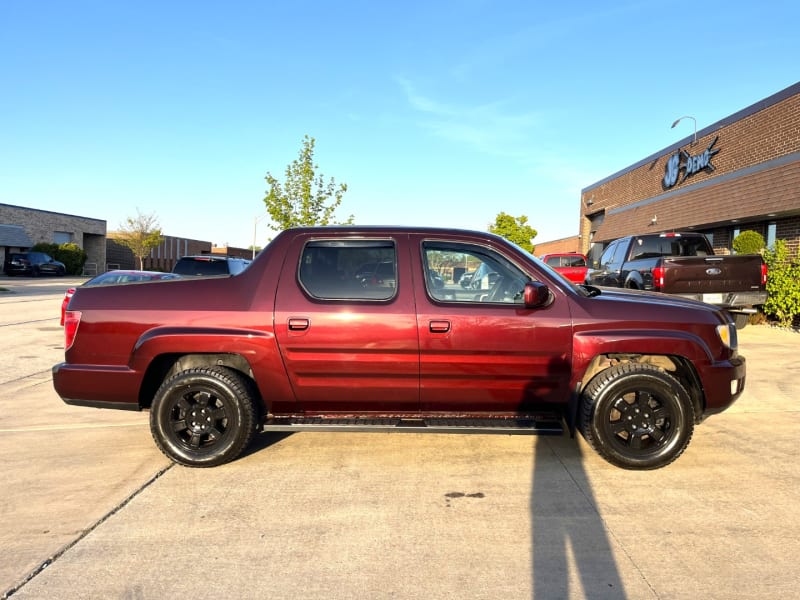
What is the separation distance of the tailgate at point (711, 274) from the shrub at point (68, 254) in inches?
1807

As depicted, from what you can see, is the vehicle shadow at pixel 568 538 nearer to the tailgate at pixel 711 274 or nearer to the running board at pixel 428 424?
the running board at pixel 428 424

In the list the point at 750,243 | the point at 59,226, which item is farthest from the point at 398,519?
the point at 59,226

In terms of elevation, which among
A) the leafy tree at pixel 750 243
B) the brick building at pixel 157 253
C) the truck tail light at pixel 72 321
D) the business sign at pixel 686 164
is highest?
the business sign at pixel 686 164

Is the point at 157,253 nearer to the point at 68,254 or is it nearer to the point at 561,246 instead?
the point at 68,254

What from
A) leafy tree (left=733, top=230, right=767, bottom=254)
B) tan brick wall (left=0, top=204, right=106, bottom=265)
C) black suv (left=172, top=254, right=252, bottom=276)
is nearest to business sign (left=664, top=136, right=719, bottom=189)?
leafy tree (left=733, top=230, right=767, bottom=254)

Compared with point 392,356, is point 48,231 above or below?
above

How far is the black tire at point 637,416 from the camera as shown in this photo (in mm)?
3900

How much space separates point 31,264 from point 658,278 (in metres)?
42.1

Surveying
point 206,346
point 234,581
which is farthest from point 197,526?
point 206,346

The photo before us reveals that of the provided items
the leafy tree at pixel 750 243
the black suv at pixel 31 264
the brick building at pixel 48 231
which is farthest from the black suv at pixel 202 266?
the brick building at pixel 48 231

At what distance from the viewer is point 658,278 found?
9430mm

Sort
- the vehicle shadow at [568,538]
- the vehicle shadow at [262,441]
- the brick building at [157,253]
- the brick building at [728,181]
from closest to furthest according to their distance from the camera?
the vehicle shadow at [568,538], the vehicle shadow at [262,441], the brick building at [728,181], the brick building at [157,253]

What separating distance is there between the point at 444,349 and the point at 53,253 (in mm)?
47733

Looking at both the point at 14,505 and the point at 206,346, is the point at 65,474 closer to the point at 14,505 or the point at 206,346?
the point at 14,505
